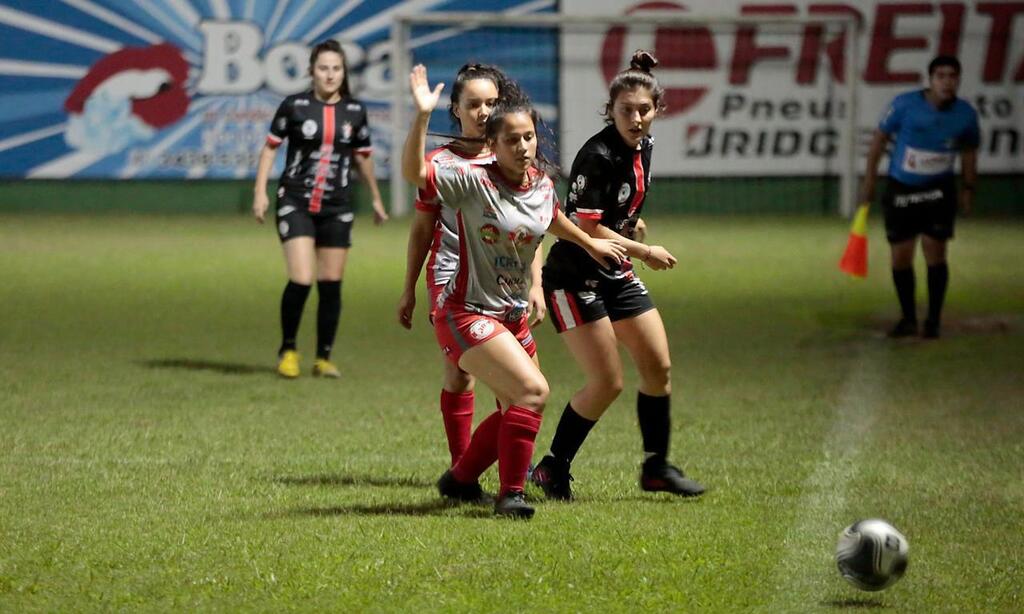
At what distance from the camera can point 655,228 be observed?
20.0 m

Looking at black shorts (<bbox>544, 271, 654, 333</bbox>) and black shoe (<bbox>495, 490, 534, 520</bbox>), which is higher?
black shorts (<bbox>544, 271, 654, 333</bbox>)

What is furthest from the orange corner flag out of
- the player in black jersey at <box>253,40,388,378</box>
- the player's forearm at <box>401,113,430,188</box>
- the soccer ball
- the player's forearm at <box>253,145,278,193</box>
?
the soccer ball

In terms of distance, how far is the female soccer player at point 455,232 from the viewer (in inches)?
222

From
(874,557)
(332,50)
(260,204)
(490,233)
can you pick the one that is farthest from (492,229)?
(260,204)

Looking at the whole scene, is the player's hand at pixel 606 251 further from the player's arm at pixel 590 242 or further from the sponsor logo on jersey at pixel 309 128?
the sponsor logo on jersey at pixel 309 128

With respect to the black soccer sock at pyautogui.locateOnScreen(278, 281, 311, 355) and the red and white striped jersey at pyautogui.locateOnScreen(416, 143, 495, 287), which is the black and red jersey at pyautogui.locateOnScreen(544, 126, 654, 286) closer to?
the red and white striped jersey at pyautogui.locateOnScreen(416, 143, 495, 287)

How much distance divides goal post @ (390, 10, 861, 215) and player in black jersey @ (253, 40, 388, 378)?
12371 mm

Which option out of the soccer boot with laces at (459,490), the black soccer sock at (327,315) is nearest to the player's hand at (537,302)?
the soccer boot with laces at (459,490)

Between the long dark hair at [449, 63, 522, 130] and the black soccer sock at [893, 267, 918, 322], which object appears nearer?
the long dark hair at [449, 63, 522, 130]

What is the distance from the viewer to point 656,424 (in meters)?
6.08

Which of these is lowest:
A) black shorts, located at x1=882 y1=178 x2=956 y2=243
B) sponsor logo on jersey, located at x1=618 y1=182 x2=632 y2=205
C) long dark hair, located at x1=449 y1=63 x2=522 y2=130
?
black shorts, located at x1=882 y1=178 x2=956 y2=243

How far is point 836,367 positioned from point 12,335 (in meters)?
5.62

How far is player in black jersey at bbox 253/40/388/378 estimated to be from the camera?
9227mm

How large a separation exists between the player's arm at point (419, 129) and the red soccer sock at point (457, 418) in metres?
1.13
